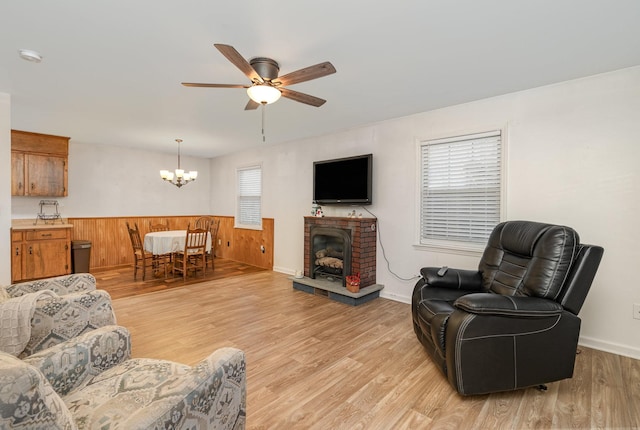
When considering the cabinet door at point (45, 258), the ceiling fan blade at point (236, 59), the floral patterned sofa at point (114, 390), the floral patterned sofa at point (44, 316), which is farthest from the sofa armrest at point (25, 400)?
the cabinet door at point (45, 258)

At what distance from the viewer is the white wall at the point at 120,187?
18.6 ft

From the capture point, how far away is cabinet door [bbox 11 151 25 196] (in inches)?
188

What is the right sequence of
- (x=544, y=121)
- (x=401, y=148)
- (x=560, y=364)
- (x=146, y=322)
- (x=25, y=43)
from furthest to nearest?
(x=401, y=148), (x=146, y=322), (x=544, y=121), (x=25, y=43), (x=560, y=364)

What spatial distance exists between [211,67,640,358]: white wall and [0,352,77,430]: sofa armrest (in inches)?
143

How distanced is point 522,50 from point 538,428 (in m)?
2.62

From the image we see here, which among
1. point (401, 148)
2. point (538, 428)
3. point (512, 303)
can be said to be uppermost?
point (401, 148)

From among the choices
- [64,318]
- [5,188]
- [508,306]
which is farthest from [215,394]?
[5,188]

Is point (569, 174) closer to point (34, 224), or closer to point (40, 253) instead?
point (40, 253)

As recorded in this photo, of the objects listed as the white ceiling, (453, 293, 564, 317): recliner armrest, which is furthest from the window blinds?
(453, 293, 564, 317): recliner armrest

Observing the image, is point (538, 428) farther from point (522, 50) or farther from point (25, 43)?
point (25, 43)

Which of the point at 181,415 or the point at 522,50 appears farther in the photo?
the point at 522,50

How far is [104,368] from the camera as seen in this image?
143 centimetres

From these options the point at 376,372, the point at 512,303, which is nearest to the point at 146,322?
the point at 376,372

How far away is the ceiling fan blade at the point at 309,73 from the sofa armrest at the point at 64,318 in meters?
2.02
